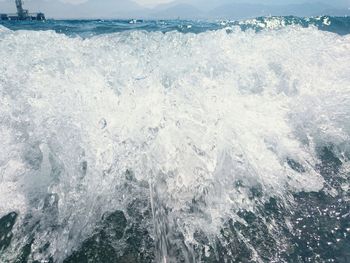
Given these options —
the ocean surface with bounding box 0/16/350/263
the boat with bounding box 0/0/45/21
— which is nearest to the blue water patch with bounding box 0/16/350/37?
the ocean surface with bounding box 0/16/350/263

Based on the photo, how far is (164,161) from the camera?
12.6ft

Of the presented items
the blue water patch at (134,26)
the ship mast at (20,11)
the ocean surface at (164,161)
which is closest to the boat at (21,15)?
the ship mast at (20,11)

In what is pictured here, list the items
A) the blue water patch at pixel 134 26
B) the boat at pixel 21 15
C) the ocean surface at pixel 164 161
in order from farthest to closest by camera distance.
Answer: the boat at pixel 21 15, the blue water patch at pixel 134 26, the ocean surface at pixel 164 161

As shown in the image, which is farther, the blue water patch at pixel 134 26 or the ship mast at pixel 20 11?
the ship mast at pixel 20 11

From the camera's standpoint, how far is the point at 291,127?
17.3 ft

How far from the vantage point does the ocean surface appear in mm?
3064

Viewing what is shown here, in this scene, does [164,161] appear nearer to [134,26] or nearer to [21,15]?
[134,26]

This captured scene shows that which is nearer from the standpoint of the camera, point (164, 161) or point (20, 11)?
point (164, 161)

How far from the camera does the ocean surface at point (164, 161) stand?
3.06 meters

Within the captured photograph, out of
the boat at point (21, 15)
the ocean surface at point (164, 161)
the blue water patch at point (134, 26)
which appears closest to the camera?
the ocean surface at point (164, 161)

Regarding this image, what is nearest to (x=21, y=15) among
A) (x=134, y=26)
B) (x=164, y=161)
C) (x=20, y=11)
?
(x=20, y=11)

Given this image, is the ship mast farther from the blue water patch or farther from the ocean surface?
the ocean surface

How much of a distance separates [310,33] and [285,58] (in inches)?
92.8

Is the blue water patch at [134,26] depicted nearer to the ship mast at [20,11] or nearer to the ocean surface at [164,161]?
the ocean surface at [164,161]
